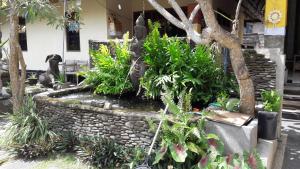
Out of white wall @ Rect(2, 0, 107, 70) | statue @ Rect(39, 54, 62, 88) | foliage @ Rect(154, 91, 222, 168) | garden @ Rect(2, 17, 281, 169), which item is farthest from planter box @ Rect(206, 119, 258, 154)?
white wall @ Rect(2, 0, 107, 70)

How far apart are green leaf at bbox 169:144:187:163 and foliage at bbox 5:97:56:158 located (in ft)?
7.49

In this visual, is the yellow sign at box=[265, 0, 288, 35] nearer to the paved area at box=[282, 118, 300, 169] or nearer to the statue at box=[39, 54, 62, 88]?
the paved area at box=[282, 118, 300, 169]

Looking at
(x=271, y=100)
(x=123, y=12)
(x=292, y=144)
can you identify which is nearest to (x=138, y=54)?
Result: (x=271, y=100)

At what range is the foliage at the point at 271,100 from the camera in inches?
200

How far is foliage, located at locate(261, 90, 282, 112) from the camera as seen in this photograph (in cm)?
507

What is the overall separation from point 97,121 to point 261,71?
3.22 meters

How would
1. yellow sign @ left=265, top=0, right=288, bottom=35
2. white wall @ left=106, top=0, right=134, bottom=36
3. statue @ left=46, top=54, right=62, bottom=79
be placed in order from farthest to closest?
white wall @ left=106, top=0, right=134, bottom=36 < statue @ left=46, top=54, right=62, bottom=79 < yellow sign @ left=265, top=0, right=288, bottom=35

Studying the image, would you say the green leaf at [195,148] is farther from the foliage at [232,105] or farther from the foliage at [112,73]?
the foliage at [112,73]

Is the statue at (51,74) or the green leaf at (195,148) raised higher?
the statue at (51,74)

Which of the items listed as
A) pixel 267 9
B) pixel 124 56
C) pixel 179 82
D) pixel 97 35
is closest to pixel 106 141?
pixel 179 82

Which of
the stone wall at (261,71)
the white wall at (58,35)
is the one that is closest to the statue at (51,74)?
the white wall at (58,35)

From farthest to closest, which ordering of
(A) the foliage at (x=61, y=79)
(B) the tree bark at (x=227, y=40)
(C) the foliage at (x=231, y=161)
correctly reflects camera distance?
(A) the foliage at (x=61, y=79), (B) the tree bark at (x=227, y=40), (C) the foliage at (x=231, y=161)

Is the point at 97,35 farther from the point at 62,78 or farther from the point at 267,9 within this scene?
the point at 267,9

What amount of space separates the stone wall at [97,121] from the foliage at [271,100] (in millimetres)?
1920
